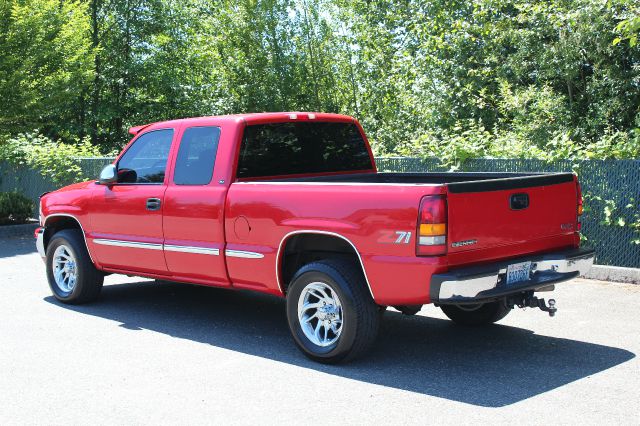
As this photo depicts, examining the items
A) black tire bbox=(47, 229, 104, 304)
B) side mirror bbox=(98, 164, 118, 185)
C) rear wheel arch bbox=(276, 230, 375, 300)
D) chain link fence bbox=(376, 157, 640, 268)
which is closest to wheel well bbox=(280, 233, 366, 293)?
rear wheel arch bbox=(276, 230, 375, 300)

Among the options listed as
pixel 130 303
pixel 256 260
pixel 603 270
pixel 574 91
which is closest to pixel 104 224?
pixel 130 303

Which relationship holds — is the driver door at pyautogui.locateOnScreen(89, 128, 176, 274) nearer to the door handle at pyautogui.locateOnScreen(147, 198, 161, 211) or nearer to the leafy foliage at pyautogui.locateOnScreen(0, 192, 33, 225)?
the door handle at pyautogui.locateOnScreen(147, 198, 161, 211)

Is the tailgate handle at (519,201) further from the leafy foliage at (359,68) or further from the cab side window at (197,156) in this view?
the leafy foliage at (359,68)

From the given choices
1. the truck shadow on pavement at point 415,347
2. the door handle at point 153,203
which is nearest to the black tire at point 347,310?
the truck shadow on pavement at point 415,347

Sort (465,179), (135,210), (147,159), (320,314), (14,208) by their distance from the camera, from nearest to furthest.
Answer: (320,314)
(465,179)
(135,210)
(147,159)
(14,208)

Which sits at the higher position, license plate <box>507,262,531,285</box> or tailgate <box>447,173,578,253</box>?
tailgate <box>447,173,578,253</box>

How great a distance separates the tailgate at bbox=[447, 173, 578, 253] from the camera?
5.77 m

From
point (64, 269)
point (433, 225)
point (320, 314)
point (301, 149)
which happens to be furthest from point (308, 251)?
point (64, 269)

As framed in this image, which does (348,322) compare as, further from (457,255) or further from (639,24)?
(639,24)

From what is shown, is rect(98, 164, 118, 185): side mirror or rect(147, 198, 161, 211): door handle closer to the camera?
rect(147, 198, 161, 211): door handle

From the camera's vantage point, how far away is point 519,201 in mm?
6172

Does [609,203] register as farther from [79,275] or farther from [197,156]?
[79,275]

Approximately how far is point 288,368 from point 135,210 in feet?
8.52

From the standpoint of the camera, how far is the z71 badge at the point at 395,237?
5.77m
